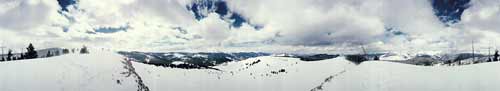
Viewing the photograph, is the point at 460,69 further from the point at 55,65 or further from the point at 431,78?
the point at 55,65

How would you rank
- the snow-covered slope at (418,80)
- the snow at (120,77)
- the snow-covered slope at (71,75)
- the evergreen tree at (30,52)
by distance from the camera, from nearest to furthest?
the snow-covered slope at (71,75)
the snow at (120,77)
the snow-covered slope at (418,80)
the evergreen tree at (30,52)

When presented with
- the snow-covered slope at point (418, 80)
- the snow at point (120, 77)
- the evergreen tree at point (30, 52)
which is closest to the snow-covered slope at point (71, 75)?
the snow at point (120, 77)

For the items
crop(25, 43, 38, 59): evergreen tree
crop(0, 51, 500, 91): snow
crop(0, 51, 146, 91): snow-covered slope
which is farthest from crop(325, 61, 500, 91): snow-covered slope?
crop(25, 43, 38, 59): evergreen tree

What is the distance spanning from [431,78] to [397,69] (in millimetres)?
5930

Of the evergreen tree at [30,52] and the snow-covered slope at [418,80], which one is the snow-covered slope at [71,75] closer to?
the snow-covered slope at [418,80]

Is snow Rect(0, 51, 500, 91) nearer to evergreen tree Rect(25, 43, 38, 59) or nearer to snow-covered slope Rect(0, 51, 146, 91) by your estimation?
snow-covered slope Rect(0, 51, 146, 91)

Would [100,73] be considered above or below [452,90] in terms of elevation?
above

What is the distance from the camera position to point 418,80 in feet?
150

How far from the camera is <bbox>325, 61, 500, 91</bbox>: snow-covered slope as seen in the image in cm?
3950

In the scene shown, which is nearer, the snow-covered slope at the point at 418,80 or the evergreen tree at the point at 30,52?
the snow-covered slope at the point at 418,80

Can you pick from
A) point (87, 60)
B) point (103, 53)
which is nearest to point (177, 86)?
point (103, 53)

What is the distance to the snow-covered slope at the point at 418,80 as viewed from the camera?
39500 millimetres

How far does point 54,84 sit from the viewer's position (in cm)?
2520

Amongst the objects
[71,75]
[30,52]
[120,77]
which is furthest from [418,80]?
[30,52]
